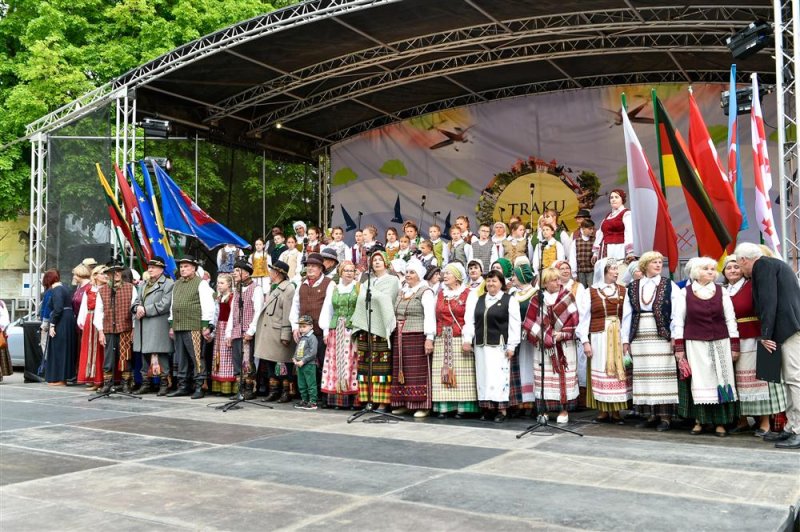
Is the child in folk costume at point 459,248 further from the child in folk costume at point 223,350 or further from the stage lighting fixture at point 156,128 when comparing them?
the stage lighting fixture at point 156,128

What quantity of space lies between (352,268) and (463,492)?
13.6 ft

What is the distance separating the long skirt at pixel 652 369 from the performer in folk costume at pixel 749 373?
558 mm

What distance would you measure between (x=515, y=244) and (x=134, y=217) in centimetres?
605

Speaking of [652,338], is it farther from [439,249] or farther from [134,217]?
[134,217]

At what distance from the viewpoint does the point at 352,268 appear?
8398mm

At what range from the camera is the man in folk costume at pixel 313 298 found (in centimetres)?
870

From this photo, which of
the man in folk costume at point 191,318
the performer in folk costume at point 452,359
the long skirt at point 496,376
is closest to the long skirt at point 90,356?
the man in folk costume at point 191,318

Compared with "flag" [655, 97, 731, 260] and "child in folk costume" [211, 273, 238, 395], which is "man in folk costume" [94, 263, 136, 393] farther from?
"flag" [655, 97, 731, 260]

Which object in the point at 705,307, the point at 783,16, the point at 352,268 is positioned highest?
the point at 783,16

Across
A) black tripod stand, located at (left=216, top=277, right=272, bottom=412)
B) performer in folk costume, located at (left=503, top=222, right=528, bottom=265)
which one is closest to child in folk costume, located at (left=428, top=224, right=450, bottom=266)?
performer in folk costume, located at (left=503, top=222, right=528, bottom=265)

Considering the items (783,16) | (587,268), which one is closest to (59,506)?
(587,268)

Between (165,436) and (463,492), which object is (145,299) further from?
(463,492)

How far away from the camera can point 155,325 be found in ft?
32.1

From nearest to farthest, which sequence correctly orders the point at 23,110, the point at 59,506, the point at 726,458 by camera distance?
the point at 59,506 < the point at 726,458 < the point at 23,110
